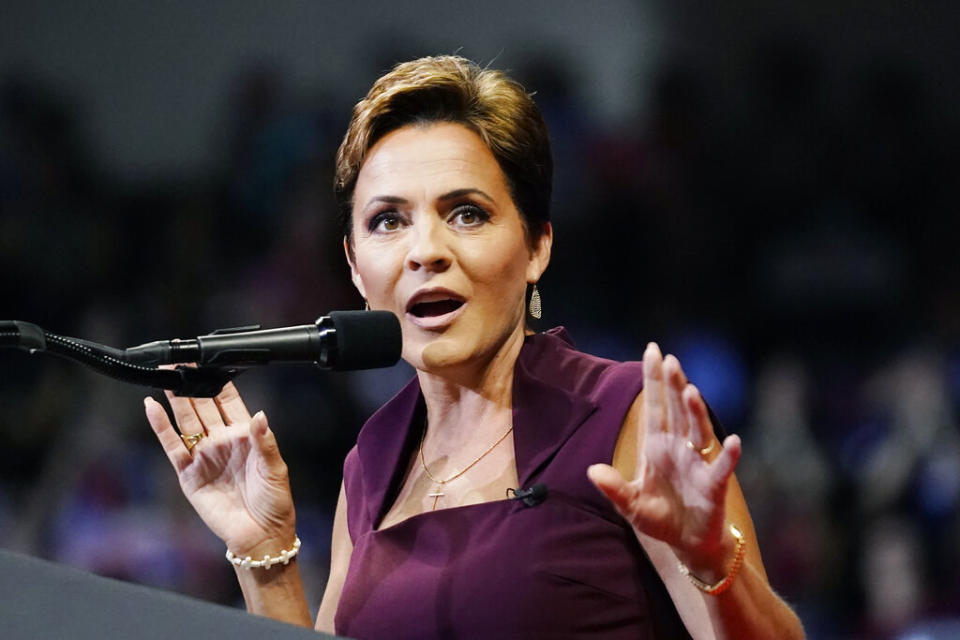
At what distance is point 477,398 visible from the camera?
1753mm

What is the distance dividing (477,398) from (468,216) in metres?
0.25

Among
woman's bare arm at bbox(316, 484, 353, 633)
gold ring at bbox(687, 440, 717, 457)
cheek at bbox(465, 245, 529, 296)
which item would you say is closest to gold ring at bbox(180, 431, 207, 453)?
woman's bare arm at bbox(316, 484, 353, 633)

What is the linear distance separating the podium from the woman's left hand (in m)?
0.40

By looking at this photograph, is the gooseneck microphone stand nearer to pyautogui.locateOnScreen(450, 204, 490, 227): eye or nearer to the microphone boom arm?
the microphone boom arm

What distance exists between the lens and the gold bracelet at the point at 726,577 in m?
1.32

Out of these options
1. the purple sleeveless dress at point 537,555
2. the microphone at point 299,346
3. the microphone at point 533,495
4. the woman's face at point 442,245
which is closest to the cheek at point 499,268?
the woman's face at point 442,245

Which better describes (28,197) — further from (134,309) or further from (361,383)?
(361,383)

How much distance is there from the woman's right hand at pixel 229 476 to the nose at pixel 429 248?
326 mm

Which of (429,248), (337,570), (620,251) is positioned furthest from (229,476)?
(620,251)

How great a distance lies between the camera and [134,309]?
399 cm

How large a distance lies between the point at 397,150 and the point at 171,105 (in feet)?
9.93

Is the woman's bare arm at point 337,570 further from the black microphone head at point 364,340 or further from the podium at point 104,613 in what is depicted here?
the podium at point 104,613

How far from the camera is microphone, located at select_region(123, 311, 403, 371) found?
1.24 meters

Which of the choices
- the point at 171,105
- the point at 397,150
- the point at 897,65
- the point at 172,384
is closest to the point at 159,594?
the point at 172,384
